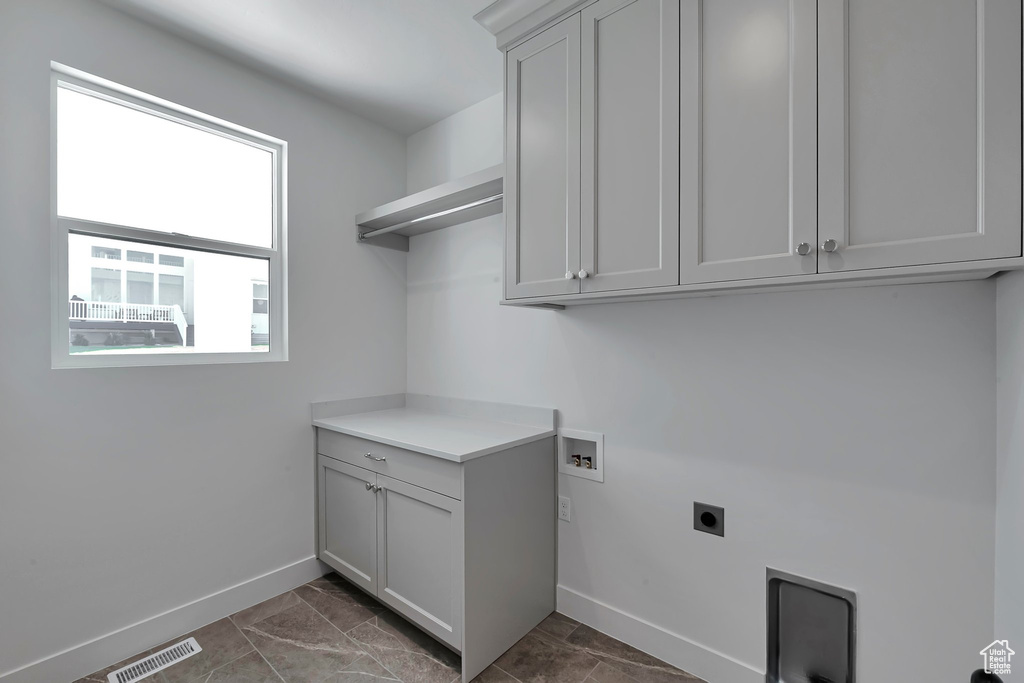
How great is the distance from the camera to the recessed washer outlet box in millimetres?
2051

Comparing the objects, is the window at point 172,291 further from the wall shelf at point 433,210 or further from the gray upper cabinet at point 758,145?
the gray upper cabinet at point 758,145

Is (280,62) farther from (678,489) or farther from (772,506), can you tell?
(772,506)

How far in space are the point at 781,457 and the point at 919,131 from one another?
3.33ft

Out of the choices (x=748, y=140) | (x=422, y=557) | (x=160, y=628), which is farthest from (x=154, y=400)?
(x=748, y=140)

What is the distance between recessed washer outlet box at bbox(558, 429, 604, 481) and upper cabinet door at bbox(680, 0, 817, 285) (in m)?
0.94

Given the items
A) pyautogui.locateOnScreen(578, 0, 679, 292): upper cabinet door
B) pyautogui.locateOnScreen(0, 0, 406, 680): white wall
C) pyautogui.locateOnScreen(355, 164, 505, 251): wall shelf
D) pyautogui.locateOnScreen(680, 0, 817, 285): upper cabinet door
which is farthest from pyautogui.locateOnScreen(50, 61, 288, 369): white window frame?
pyautogui.locateOnScreen(680, 0, 817, 285): upper cabinet door

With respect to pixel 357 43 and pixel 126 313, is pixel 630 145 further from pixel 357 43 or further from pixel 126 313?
pixel 126 313

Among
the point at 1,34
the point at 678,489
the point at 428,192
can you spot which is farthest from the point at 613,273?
the point at 1,34

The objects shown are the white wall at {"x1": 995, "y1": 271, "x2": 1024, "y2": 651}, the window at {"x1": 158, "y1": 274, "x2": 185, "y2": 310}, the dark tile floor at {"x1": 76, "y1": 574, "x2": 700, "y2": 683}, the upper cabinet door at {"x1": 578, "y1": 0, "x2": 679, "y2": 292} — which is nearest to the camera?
the white wall at {"x1": 995, "y1": 271, "x2": 1024, "y2": 651}

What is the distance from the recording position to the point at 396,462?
1.99 m

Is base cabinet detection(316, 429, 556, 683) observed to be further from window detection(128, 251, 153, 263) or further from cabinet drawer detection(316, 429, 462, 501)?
window detection(128, 251, 153, 263)

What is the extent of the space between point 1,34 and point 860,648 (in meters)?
3.47

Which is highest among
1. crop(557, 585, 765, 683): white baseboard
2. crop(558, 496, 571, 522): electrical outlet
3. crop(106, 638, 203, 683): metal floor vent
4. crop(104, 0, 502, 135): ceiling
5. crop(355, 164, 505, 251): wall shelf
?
crop(104, 0, 502, 135): ceiling

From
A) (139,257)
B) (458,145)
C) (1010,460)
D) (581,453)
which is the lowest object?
(581,453)
